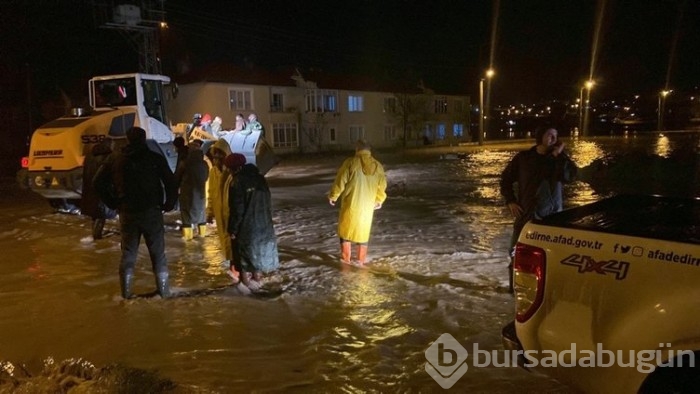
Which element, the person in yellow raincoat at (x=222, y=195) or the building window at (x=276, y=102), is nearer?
the person in yellow raincoat at (x=222, y=195)

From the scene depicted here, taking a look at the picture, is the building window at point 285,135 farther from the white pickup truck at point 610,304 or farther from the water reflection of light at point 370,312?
the white pickup truck at point 610,304

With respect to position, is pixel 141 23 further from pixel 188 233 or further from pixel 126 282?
pixel 126 282


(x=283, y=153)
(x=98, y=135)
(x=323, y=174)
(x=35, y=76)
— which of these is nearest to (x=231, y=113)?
A: (x=283, y=153)

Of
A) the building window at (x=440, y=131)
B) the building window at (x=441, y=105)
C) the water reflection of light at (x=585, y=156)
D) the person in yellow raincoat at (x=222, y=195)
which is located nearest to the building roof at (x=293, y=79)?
the building window at (x=441, y=105)

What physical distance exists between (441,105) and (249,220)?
188ft

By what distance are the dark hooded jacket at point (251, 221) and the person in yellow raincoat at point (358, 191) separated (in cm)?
121

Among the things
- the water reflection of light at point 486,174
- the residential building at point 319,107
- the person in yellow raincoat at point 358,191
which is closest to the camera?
the person in yellow raincoat at point 358,191

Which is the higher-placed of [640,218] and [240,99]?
[240,99]

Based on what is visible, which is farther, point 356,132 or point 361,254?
point 356,132

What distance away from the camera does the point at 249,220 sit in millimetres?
6363

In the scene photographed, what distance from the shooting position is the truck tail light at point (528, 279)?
Result: 3068 mm


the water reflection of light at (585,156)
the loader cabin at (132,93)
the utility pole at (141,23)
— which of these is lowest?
the water reflection of light at (585,156)

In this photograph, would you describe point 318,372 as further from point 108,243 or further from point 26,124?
point 26,124

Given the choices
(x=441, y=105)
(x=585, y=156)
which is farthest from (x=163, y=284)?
(x=441, y=105)
